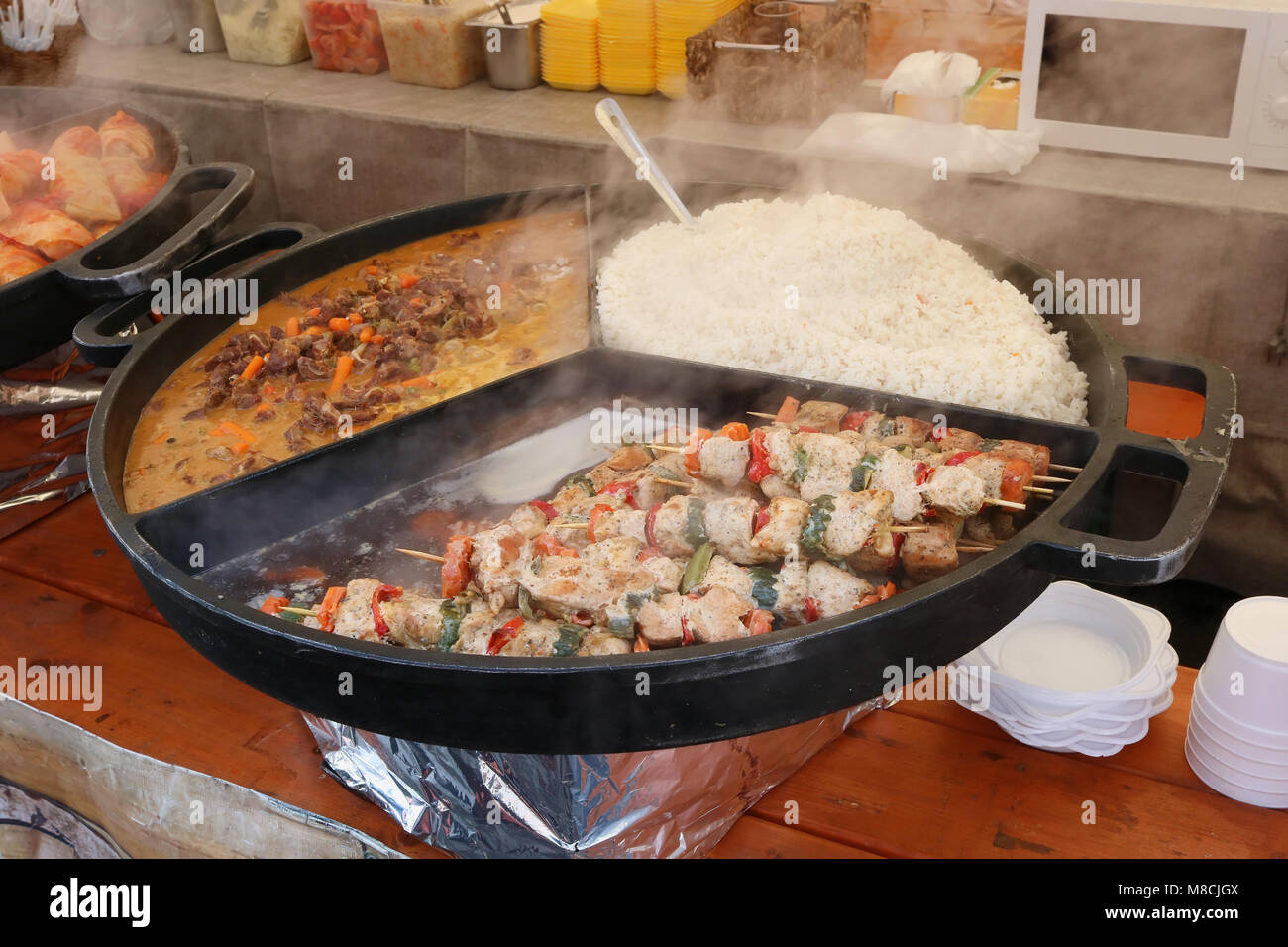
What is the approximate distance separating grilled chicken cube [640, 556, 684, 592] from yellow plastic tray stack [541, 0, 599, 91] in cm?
297

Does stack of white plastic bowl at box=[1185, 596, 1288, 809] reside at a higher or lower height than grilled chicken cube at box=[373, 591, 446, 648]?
lower

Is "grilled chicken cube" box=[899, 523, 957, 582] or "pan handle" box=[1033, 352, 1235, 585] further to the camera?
"grilled chicken cube" box=[899, 523, 957, 582]

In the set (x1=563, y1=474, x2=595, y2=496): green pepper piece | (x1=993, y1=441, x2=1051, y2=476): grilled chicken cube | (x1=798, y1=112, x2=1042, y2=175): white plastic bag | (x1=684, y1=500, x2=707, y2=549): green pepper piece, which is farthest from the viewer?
(x1=798, y1=112, x2=1042, y2=175): white plastic bag

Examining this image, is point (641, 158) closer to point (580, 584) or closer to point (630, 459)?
point (630, 459)

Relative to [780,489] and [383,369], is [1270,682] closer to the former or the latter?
[780,489]

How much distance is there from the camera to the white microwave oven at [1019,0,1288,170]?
3.08 meters

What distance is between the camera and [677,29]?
395 cm

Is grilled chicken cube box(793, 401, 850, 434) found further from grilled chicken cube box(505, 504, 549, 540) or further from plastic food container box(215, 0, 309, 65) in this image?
plastic food container box(215, 0, 309, 65)

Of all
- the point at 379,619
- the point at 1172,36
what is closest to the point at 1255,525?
the point at 1172,36

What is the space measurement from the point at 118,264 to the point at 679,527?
66.7 inches

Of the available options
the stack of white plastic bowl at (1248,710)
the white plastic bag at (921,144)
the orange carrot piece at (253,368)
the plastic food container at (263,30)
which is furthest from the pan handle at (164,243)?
the stack of white plastic bowl at (1248,710)

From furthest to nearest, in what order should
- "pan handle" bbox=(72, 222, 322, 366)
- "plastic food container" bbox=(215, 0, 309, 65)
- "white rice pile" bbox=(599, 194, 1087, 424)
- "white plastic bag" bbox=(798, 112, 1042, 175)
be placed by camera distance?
1. "plastic food container" bbox=(215, 0, 309, 65)
2. "white plastic bag" bbox=(798, 112, 1042, 175)
3. "pan handle" bbox=(72, 222, 322, 366)
4. "white rice pile" bbox=(599, 194, 1087, 424)

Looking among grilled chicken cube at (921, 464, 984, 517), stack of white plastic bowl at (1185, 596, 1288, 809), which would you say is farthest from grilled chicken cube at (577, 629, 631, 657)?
stack of white plastic bowl at (1185, 596, 1288, 809)

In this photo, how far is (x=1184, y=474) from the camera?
5.60 feet
